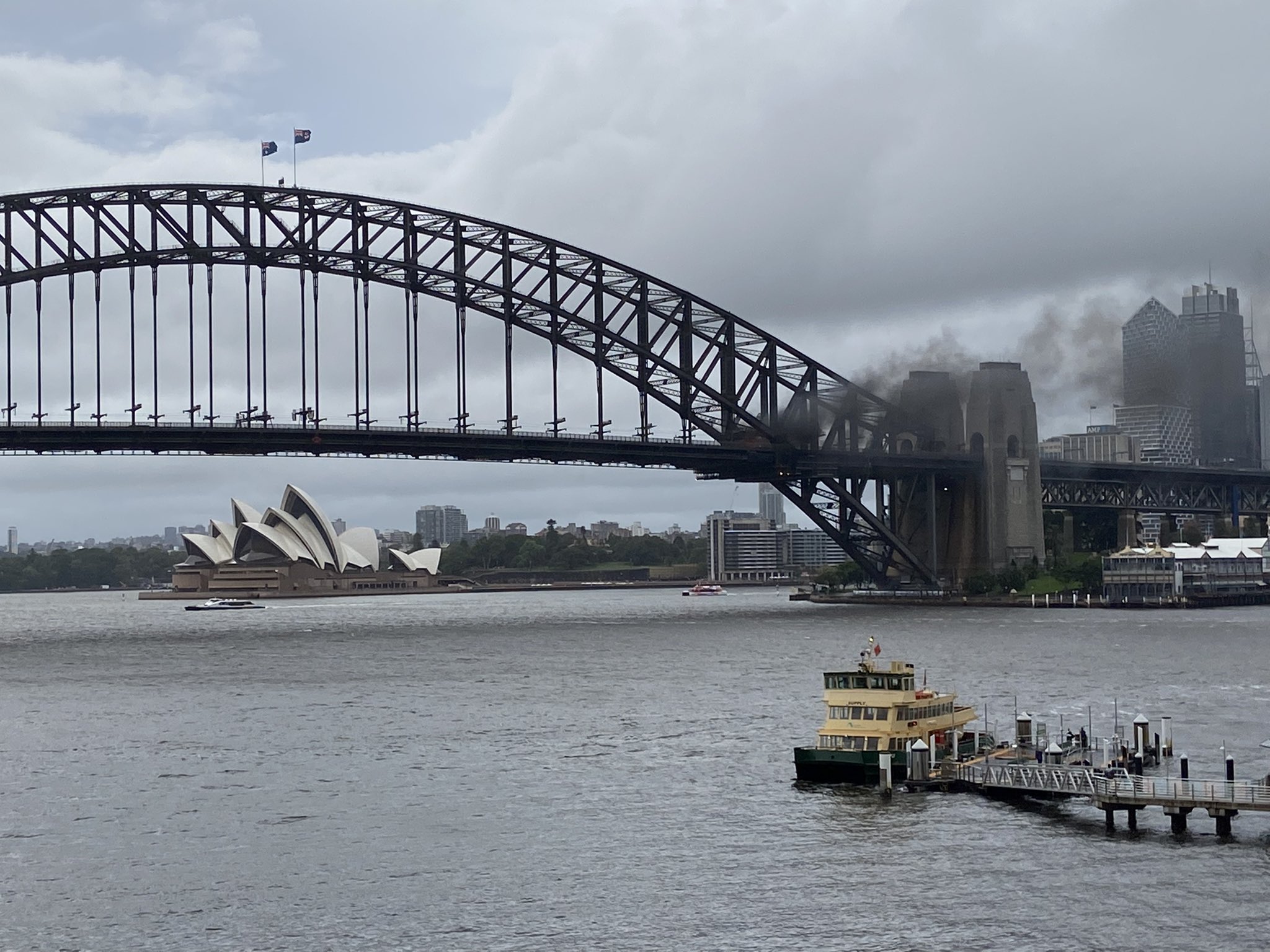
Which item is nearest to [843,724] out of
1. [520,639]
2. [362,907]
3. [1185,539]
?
[362,907]

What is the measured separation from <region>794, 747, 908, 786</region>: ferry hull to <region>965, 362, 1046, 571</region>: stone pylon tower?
87392 millimetres

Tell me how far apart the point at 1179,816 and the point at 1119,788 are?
146cm

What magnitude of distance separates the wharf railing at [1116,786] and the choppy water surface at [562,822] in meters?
0.69

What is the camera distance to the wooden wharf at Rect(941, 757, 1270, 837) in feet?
116

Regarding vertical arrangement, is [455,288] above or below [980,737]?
above

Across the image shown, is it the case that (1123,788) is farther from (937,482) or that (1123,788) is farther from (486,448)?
(937,482)

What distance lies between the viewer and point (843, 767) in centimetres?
4188

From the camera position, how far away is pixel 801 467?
119062mm

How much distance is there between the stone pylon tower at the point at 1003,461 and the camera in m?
128

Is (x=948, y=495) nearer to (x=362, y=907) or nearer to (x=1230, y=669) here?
(x=1230, y=669)

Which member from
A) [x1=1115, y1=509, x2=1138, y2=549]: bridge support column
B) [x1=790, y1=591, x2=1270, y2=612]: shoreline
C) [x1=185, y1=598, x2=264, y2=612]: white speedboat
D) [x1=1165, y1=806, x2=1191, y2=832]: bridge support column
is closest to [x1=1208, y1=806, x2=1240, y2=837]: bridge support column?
[x1=1165, y1=806, x2=1191, y2=832]: bridge support column

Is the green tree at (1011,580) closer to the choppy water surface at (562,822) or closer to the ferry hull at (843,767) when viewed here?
the choppy water surface at (562,822)

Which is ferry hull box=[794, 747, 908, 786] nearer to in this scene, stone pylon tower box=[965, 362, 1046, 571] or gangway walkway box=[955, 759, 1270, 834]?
gangway walkway box=[955, 759, 1270, 834]

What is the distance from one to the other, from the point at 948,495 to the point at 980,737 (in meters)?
86.7
